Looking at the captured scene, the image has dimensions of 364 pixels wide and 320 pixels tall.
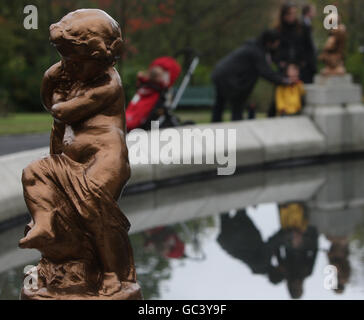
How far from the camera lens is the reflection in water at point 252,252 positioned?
615 centimetres

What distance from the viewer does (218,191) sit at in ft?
33.4

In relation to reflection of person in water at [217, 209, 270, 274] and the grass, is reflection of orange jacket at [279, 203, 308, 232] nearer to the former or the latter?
reflection of person in water at [217, 209, 270, 274]

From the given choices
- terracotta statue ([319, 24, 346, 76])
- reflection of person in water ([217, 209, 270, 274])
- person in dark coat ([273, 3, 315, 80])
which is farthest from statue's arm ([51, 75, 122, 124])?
person in dark coat ([273, 3, 315, 80])

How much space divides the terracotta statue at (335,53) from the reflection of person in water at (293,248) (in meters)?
5.53

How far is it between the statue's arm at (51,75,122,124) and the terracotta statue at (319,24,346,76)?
1050 cm

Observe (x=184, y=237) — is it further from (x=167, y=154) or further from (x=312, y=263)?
(x=167, y=154)

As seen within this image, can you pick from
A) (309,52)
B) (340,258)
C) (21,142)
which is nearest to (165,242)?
(340,258)

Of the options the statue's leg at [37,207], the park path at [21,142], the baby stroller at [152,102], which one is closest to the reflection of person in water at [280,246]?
the statue's leg at [37,207]

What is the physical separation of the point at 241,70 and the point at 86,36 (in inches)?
423

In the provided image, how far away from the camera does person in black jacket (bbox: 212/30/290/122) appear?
1438cm

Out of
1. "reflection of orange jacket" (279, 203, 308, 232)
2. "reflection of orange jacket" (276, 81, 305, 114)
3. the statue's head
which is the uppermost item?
A: the statue's head

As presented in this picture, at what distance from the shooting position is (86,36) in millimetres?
3990

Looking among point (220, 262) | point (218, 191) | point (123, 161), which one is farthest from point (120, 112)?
point (218, 191)

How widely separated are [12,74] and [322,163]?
1659 centimetres
